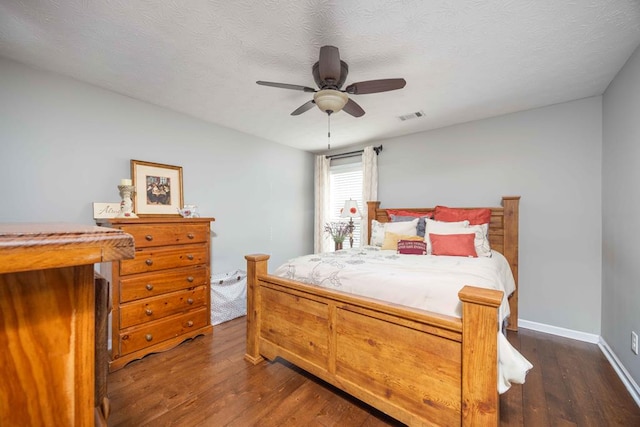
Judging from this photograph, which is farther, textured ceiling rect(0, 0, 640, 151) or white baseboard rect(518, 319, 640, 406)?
white baseboard rect(518, 319, 640, 406)

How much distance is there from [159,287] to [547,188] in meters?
4.03

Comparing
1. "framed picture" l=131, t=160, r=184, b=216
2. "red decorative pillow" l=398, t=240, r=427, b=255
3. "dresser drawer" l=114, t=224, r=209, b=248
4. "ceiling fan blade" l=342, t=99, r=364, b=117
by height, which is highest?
"ceiling fan blade" l=342, t=99, r=364, b=117

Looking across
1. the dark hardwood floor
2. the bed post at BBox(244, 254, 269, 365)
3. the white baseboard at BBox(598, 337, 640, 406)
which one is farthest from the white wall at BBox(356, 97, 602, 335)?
the bed post at BBox(244, 254, 269, 365)

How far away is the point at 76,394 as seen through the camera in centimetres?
40

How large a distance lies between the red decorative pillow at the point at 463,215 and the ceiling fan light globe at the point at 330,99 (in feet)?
6.44

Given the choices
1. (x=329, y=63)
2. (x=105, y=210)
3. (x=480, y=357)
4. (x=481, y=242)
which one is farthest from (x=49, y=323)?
(x=481, y=242)

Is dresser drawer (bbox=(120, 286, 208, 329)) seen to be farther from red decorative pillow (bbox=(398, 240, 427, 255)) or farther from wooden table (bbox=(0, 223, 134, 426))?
wooden table (bbox=(0, 223, 134, 426))

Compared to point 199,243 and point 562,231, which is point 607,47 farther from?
point 199,243

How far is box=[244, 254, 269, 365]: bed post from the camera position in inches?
88.0

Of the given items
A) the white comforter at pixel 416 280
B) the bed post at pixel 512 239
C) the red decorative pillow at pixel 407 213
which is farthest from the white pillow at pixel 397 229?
the bed post at pixel 512 239

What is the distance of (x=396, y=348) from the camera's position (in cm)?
150

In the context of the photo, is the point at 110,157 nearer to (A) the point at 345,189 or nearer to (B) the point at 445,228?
(A) the point at 345,189

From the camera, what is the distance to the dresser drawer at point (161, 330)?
7.34 ft

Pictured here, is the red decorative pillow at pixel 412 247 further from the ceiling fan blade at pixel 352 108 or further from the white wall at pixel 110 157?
the white wall at pixel 110 157
